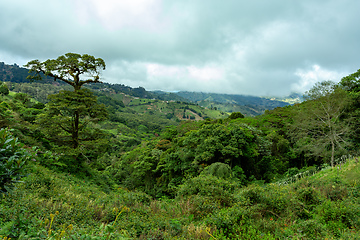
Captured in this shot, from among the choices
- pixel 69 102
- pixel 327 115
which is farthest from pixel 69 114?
pixel 327 115

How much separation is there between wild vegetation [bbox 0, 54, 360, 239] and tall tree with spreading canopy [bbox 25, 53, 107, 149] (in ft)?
0.30

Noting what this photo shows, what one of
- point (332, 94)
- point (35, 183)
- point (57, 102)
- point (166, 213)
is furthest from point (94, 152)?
point (332, 94)

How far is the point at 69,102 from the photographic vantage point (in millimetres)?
12430

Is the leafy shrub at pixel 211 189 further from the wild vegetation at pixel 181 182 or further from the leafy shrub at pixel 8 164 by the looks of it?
the leafy shrub at pixel 8 164

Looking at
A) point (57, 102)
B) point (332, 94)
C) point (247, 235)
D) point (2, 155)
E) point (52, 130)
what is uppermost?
point (332, 94)

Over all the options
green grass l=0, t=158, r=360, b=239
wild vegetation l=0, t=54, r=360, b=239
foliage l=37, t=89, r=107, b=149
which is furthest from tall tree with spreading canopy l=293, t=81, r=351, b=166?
foliage l=37, t=89, r=107, b=149

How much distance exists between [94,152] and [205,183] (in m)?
10.4

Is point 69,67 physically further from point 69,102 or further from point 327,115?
point 327,115

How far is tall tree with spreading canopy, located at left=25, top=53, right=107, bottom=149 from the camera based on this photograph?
12.1 m

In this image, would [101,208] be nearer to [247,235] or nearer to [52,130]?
[247,235]

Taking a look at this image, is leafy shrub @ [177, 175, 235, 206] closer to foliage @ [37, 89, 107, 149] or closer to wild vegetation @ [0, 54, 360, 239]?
wild vegetation @ [0, 54, 360, 239]

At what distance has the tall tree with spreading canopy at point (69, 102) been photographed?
1213cm

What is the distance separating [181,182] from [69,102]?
11228 millimetres

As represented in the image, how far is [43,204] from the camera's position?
5.20 metres
